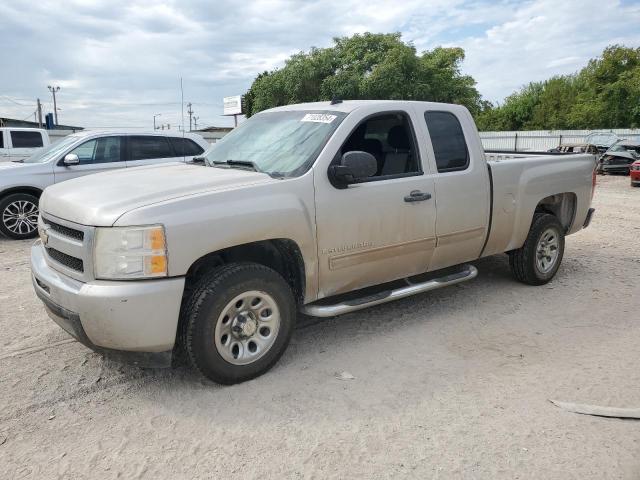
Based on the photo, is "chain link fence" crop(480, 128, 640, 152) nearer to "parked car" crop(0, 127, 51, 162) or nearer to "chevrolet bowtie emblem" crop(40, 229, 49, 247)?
"parked car" crop(0, 127, 51, 162)

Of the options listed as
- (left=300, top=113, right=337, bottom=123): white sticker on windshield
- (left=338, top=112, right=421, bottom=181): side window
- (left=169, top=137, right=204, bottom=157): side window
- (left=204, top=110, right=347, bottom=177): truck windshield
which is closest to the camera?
(left=204, top=110, right=347, bottom=177): truck windshield

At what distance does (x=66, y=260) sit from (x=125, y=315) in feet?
2.25

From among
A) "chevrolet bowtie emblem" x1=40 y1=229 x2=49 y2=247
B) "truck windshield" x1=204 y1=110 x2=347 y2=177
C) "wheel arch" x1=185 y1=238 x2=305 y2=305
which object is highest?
"truck windshield" x1=204 y1=110 x2=347 y2=177

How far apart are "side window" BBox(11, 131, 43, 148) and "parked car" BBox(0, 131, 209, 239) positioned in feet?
15.4

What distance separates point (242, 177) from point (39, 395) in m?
1.93

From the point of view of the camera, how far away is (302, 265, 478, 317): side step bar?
390 cm

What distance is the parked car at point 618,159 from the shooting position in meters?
22.0

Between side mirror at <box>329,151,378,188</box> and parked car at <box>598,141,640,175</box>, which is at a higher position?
side mirror at <box>329,151,378,188</box>

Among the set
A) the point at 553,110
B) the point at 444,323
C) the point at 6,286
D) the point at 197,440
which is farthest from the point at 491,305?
the point at 553,110

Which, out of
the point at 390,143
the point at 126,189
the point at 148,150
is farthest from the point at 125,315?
the point at 148,150

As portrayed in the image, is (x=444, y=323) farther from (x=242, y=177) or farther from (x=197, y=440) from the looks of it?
(x=197, y=440)

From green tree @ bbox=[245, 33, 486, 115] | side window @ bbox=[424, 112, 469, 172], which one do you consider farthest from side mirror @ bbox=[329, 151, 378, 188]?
green tree @ bbox=[245, 33, 486, 115]

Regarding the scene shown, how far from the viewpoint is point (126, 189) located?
3.56 m

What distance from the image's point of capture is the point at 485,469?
106 inches
